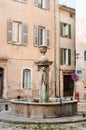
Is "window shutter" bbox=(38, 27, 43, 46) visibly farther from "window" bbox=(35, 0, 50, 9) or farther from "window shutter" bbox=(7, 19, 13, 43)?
"window shutter" bbox=(7, 19, 13, 43)

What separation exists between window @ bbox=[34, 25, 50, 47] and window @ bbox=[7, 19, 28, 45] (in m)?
1.18

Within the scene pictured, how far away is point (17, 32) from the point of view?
26.7 meters

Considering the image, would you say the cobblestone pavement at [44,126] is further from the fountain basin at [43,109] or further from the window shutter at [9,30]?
the window shutter at [9,30]

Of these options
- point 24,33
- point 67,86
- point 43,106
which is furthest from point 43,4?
point 43,106

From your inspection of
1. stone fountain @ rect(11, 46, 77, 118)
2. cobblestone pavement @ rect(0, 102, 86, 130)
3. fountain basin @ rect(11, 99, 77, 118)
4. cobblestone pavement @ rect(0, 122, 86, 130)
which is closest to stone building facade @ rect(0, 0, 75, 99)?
stone fountain @ rect(11, 46, 77, 118)

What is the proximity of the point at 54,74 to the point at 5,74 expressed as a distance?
19.1ft

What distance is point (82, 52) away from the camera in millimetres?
28828

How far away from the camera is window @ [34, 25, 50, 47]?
27.9m

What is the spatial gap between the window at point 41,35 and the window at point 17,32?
1.18 m

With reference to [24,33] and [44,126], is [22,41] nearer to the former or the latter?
[24,33]

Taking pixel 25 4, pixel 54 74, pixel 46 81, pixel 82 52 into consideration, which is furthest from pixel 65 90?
pixel 46 81

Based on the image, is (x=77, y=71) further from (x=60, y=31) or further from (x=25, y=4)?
(x=25, y=4)

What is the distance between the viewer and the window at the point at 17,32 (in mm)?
25766

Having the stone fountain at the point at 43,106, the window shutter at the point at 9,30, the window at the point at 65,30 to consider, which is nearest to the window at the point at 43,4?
the window at the point at 65,30
